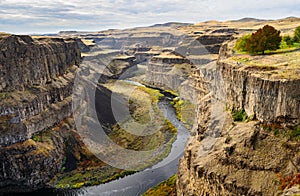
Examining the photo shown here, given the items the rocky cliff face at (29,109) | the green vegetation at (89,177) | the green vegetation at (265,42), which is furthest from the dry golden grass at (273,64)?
the rocky cliff face at (29,109)

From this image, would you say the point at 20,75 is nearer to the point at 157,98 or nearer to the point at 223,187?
the point at 223,187

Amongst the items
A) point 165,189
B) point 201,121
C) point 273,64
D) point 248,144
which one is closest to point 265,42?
point 273,64

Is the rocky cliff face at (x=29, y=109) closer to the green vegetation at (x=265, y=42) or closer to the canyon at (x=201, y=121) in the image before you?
the canyon at (x=201, y=121)

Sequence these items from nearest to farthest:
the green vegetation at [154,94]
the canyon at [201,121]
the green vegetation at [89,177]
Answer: the canyon at [201,121], the green vegetation at [89,177], the green vegetation at [154,94]

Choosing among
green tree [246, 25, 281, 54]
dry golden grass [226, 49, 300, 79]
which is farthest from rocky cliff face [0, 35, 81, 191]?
green tree [246, 25, 281, 54]

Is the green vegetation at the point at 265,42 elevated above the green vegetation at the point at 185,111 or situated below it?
above

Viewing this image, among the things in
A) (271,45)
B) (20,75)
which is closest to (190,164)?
(271,45)
